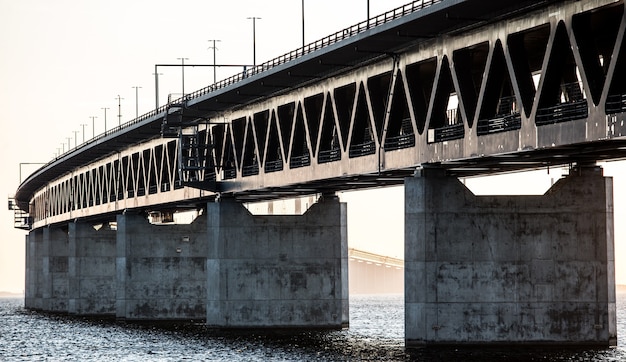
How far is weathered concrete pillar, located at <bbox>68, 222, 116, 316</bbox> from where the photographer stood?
12025 centimetres

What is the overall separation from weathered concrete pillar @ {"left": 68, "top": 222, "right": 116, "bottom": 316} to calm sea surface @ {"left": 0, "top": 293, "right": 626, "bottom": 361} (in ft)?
84.6

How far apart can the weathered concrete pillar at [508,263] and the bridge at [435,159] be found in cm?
6

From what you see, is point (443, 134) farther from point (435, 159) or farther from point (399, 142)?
point (399, 142)

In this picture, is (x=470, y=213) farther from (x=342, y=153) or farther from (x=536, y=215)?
(x=342, y=153)

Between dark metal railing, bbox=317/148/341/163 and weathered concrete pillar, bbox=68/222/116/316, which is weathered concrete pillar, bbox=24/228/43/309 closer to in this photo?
weathered concrete pillar, bbox=68/222/116/316

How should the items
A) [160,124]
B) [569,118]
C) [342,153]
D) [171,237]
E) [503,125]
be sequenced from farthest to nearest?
[171,237] → [160,124] → [342,153] → [503,125] → [569,118]

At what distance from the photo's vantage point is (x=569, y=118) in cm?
4356

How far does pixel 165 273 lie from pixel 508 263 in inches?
1936

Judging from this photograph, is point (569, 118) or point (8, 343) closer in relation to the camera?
point (569, 118)

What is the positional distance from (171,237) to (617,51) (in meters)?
64.5

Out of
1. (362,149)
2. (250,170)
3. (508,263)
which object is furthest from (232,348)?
(508,263)

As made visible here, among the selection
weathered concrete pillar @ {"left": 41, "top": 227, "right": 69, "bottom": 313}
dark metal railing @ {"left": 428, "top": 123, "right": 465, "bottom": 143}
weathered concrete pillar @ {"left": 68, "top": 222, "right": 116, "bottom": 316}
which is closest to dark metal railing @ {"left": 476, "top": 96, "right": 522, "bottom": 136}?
dark metal railing @ {"left": 428, "top": 123, "right": 465, "bottom": 143}

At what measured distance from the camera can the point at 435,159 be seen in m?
52.6

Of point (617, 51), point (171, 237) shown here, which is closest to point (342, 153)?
point (617, 51)
